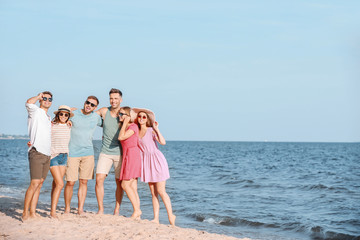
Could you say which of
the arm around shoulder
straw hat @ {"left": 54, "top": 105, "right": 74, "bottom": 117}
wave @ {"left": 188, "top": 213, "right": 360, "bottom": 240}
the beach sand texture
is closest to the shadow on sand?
the beach sand texture

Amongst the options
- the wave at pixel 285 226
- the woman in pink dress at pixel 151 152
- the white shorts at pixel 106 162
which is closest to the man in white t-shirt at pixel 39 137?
the white shorts at pixel 106 162

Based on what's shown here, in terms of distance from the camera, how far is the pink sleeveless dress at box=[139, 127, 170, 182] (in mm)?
7469

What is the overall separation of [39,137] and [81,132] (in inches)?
32.5

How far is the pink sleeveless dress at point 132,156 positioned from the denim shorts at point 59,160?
971 millimetres

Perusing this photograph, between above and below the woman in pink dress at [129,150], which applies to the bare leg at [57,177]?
below

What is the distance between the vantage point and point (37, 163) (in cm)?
681

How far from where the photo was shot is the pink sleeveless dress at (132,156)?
294 inches

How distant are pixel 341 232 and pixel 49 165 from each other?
6.71 meters

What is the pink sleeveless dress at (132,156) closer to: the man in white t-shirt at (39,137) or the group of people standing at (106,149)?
the group of people standing at (106,149)

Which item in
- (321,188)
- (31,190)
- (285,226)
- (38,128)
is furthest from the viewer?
(321,188)

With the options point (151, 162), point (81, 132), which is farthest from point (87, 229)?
point (81, 132)

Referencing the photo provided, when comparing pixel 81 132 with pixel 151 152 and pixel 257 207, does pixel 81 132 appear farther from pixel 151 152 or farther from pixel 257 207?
pixel 257 207

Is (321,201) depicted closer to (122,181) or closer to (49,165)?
(122,181)

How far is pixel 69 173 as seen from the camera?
24.6 ft
